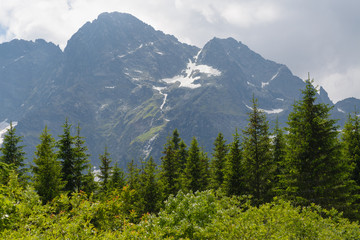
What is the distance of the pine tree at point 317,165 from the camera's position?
20141 millimetres

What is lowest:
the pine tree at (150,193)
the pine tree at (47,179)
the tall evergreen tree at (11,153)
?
the pine tree at (150,193)

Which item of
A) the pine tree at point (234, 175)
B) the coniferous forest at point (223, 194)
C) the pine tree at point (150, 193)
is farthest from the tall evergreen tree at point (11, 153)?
the pine tree at point (234, 175)

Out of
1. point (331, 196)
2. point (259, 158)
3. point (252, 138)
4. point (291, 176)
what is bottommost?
point (331, 196)

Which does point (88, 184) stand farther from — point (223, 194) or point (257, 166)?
point (257, 166)

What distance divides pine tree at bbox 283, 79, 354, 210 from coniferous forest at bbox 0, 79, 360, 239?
0.07 meters

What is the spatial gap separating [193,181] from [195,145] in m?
4.90

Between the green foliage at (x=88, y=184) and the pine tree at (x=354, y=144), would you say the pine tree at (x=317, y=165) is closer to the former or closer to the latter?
the pine tree at (x=354, y=144)

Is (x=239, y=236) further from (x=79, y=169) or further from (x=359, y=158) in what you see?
(x=79, y=169)

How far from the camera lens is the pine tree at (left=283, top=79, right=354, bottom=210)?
20.1 metres

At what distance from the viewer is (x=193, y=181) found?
119ft

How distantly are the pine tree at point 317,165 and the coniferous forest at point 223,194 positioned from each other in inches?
2.8

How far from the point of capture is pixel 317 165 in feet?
67.0

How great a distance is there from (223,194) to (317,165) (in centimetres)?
836

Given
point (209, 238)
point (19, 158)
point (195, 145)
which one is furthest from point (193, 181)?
point (209, 238)
